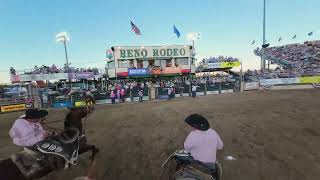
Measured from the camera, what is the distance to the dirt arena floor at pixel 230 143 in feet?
26.1

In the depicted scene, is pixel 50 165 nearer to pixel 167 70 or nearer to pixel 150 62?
pixel 167 70

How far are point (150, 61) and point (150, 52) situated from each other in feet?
4.34

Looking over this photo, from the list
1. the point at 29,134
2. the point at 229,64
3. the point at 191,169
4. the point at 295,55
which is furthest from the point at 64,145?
the point at 295,55

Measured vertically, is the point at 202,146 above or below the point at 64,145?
above

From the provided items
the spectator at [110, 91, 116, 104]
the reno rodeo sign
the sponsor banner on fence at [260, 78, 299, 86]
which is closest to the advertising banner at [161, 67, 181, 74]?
the reno rodeo sign

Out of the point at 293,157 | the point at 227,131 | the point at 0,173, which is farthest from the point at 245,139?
the point at 0,173

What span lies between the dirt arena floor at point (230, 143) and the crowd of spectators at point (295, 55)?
81.0 feet

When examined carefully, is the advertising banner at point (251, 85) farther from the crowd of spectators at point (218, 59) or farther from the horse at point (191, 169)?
the horse at point (191, 169)

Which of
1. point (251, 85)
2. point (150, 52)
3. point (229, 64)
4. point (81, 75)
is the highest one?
point (150, 52)

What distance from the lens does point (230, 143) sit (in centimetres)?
1034

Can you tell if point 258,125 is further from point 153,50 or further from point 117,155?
point 153,50

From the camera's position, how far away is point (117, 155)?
9.57 metres

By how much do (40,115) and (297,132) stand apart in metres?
9.43

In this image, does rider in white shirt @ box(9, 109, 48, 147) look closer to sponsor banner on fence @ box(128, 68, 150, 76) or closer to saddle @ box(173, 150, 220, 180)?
saddle @ box(173, 150, 220, 180)
